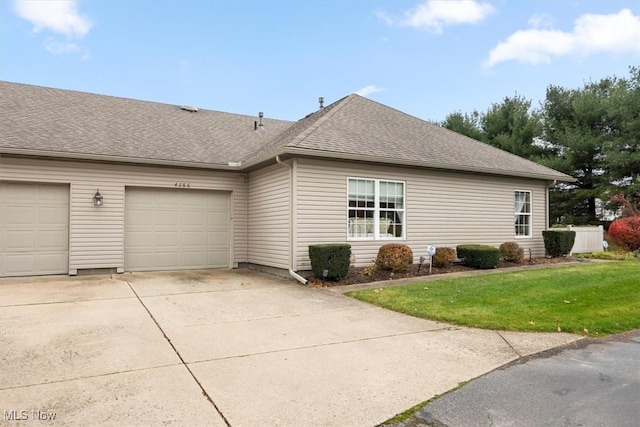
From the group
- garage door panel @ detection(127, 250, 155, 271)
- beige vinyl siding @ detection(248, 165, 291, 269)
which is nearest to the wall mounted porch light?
garage door panel @ detection(127, 250, 155, 271)

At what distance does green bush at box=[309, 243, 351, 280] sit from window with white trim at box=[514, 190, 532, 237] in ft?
23.8

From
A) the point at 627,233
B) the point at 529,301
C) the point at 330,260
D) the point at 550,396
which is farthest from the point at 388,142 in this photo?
the point at 627,233

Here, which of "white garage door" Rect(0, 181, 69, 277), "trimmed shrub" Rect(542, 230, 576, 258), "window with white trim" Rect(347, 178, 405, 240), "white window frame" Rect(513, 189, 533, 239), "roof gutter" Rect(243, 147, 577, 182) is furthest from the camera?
"white window frame" Rect(513, 189, 533, 239)

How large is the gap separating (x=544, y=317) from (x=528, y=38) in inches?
730

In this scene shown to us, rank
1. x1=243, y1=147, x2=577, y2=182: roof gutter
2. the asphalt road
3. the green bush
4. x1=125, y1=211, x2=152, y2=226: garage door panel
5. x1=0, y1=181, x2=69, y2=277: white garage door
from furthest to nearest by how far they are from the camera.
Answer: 1. x1=125, y1=211, x2=152, y2=226: garage door panel
2. x1=0, y1=181, x2=69, y2=277: white garage door
3. x1=243, y1=147, x2=577, y2=182: roof gutter
4. the green bush
5. the asphalt road

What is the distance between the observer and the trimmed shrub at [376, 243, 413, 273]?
32.9 feet

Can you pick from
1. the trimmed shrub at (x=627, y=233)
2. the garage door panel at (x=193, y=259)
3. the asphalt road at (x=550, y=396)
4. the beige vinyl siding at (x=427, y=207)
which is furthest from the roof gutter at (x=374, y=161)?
the asphalt road at (x=550, y=396)

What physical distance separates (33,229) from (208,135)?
536 centimetres

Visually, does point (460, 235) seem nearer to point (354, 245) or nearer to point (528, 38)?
point (354, 245)

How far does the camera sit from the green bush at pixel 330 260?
9.12 metres

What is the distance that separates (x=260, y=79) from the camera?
21.4 meters

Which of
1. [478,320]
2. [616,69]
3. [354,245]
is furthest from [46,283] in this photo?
[616,69]

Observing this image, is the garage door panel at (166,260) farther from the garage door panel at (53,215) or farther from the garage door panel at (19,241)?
the garage door panel at (19,241)

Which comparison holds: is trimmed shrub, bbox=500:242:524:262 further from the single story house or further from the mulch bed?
the single story house
